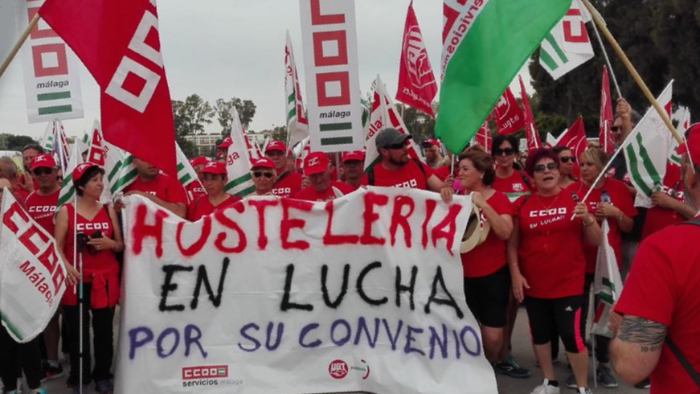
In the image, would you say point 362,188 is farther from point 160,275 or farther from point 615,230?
point 615,230

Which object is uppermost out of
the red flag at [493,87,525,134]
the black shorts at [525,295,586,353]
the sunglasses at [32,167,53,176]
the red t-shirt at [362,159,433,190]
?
the red flag at [493,87,525,134]

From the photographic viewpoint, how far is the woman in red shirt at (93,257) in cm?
510

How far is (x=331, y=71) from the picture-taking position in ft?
19.6

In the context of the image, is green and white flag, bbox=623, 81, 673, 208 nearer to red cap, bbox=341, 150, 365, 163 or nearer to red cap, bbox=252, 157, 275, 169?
red cap, bbox=341, 150, 365, 163

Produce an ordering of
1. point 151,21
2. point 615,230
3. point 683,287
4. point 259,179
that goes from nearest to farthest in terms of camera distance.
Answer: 1. point 683,287
2. point 151,21
3. point 615,230
4. point 259,179

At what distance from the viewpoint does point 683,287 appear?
194 centimetres

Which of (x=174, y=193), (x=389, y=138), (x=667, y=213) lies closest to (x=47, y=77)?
(x=174, y=193)

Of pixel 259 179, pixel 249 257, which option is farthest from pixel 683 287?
pixel 259 179

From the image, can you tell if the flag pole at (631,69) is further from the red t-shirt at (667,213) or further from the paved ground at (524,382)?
the paved ground at (524,382)

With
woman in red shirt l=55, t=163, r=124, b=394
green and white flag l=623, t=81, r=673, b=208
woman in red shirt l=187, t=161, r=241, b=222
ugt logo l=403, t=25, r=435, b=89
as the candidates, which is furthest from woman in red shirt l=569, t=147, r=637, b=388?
ugt logo l=403, t=25, r=435, b=89

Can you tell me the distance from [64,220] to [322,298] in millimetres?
1974

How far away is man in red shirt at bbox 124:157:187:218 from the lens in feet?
19.0

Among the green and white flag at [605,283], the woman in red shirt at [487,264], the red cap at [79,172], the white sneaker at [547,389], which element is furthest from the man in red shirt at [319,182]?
the white sneaker at [547,389]

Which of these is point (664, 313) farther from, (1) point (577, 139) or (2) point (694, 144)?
(1) point (577, 139)
